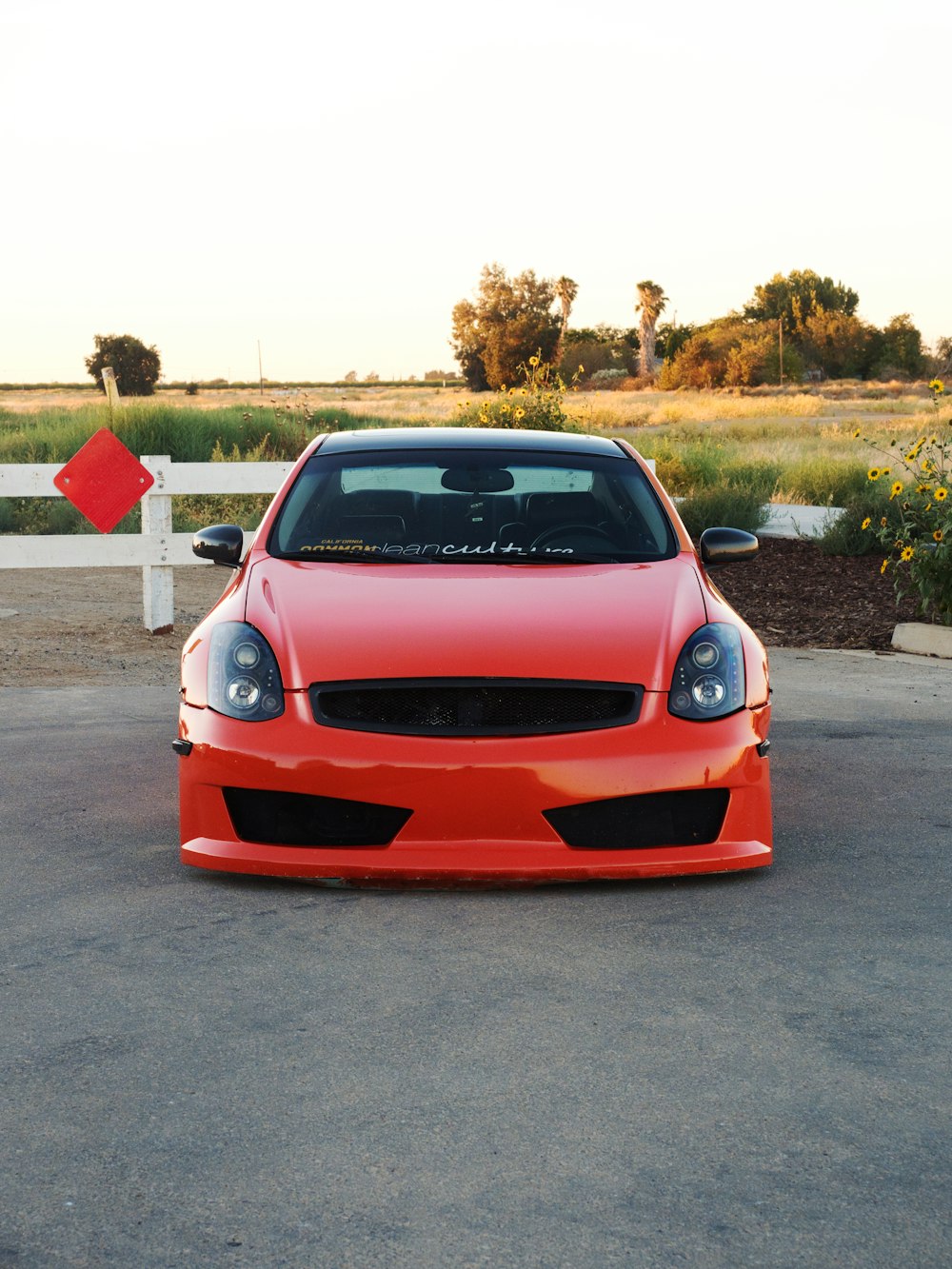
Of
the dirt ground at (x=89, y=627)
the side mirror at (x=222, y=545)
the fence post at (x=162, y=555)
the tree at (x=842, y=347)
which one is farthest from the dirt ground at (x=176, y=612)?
the tree at (x=842, y=347)

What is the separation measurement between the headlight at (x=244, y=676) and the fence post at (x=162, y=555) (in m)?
6.22

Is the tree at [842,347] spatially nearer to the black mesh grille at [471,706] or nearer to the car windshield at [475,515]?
the car windshield at [475,515]

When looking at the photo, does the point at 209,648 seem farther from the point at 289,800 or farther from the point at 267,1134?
the point at 267,1134

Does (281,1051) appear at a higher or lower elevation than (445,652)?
lower

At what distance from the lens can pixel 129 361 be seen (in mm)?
85500

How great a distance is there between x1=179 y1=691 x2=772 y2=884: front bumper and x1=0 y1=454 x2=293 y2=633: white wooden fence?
632cm

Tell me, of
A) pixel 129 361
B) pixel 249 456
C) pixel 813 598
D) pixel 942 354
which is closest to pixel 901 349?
pixel 942 354

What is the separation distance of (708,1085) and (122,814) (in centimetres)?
328

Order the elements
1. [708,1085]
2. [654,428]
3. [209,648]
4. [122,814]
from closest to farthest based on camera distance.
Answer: [708,1085] < [209,648] < [122,814] < [654,428]

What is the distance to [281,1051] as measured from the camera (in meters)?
3.69

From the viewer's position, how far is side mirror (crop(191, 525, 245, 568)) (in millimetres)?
6227

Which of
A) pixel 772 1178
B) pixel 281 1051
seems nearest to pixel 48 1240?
pixel 281 1051

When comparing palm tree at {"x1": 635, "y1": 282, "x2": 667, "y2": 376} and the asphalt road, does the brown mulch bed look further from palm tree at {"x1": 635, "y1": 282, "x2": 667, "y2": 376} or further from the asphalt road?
palm tree at {"x1": 635, "y1": 282, "x2": 667, "y2": 376}

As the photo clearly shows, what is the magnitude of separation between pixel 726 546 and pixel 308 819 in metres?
2.15
